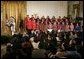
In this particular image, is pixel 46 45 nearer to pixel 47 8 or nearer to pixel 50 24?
pixel 50 24

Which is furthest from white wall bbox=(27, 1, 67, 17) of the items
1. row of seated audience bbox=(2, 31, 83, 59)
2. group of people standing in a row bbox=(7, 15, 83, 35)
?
row of seated audience bbox=(2, 31, 83, 59)

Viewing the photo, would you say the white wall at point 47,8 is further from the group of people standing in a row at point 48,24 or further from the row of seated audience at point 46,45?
the row of seated audience at point 46,45

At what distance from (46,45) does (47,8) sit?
1.51 ft

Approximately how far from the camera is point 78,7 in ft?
16.8

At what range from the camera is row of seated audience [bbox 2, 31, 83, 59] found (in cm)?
509

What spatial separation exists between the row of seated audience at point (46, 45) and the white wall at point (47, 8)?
0.24 m

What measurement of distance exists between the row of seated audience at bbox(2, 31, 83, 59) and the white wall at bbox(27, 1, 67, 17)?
24 centimetres

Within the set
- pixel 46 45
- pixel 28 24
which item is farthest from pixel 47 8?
pixel 46 45

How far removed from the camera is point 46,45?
16.9 feet

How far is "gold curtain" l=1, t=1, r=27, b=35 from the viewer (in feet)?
16.6

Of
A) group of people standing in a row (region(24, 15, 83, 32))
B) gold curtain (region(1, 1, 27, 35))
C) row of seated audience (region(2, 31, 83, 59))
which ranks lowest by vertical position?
row of seated audience (region(2, 31, 83, 59))

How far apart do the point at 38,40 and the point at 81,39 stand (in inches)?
20.9

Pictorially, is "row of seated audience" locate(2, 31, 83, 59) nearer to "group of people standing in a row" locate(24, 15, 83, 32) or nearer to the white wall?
"group of people standing in a row" locate(24, 15, 83, 32)

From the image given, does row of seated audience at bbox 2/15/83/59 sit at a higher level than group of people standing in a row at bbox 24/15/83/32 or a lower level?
lower
